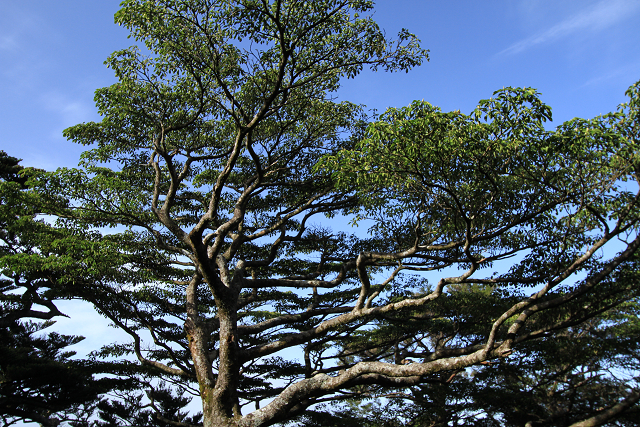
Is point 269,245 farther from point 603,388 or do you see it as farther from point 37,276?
point 603,388

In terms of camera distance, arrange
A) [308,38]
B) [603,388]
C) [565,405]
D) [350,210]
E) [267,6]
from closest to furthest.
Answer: [267,6], [308,38], [350,210], [603,388], [565,405]

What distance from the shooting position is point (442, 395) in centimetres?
1052

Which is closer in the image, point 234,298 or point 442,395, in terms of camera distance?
point 234,298

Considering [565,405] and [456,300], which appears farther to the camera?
[565,405]

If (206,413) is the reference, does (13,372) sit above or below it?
above

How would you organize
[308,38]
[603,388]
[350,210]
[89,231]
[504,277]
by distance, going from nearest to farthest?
1. [308,38]
2. [504,277]
3. [89,231]
4. [350,210]
5. [603,388]

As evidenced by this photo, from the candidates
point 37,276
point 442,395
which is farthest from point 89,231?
point 442,395

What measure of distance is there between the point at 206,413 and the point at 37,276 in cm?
435

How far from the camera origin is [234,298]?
26.7 feet

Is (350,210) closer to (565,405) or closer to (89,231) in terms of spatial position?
(89,231)

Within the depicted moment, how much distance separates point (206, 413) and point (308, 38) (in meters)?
6.45

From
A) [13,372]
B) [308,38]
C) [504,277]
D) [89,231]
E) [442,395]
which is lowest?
[442,395]

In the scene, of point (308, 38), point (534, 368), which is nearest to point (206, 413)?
point (308, 38)

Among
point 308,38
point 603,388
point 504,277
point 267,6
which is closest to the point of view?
point 267,6
